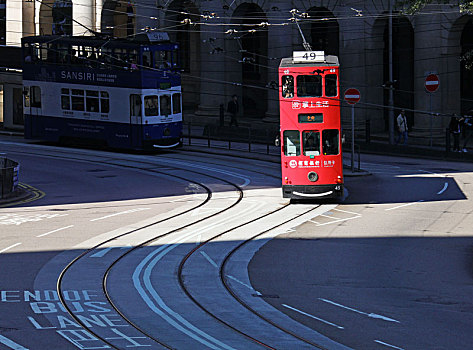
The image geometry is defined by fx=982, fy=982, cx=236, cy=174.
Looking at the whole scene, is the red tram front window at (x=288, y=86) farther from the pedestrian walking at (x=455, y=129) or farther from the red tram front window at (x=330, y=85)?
the pedestrian walking at (x=455, y=129)

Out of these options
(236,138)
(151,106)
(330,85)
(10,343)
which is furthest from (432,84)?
(10,343)

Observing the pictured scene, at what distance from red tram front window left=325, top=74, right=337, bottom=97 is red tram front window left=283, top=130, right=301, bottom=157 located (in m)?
1.69

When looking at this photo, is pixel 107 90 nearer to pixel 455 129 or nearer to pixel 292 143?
pixel 292 143

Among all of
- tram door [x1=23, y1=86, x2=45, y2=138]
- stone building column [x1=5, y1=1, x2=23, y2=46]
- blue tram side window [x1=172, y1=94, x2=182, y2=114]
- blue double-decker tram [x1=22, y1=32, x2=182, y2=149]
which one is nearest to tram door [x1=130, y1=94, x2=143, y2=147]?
blue double-decker tram [x1=22, y1=32, x2=182, y2=149]

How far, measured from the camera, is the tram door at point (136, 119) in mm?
45812

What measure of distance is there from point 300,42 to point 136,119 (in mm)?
13661

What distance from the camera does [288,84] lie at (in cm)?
3306

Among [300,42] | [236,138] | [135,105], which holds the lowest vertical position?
[236,138]

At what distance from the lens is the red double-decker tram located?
108 ft

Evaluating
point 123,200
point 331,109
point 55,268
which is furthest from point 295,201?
point 55,268

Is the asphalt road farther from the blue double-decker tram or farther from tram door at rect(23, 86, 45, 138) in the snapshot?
tram door at rect(23, 86, 45, 138)

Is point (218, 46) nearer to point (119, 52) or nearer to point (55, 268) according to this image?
point (119, 52)

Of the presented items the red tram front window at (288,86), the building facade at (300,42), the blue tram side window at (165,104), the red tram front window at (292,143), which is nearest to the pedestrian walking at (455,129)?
the building facade at (300,42)

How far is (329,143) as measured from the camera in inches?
1307
